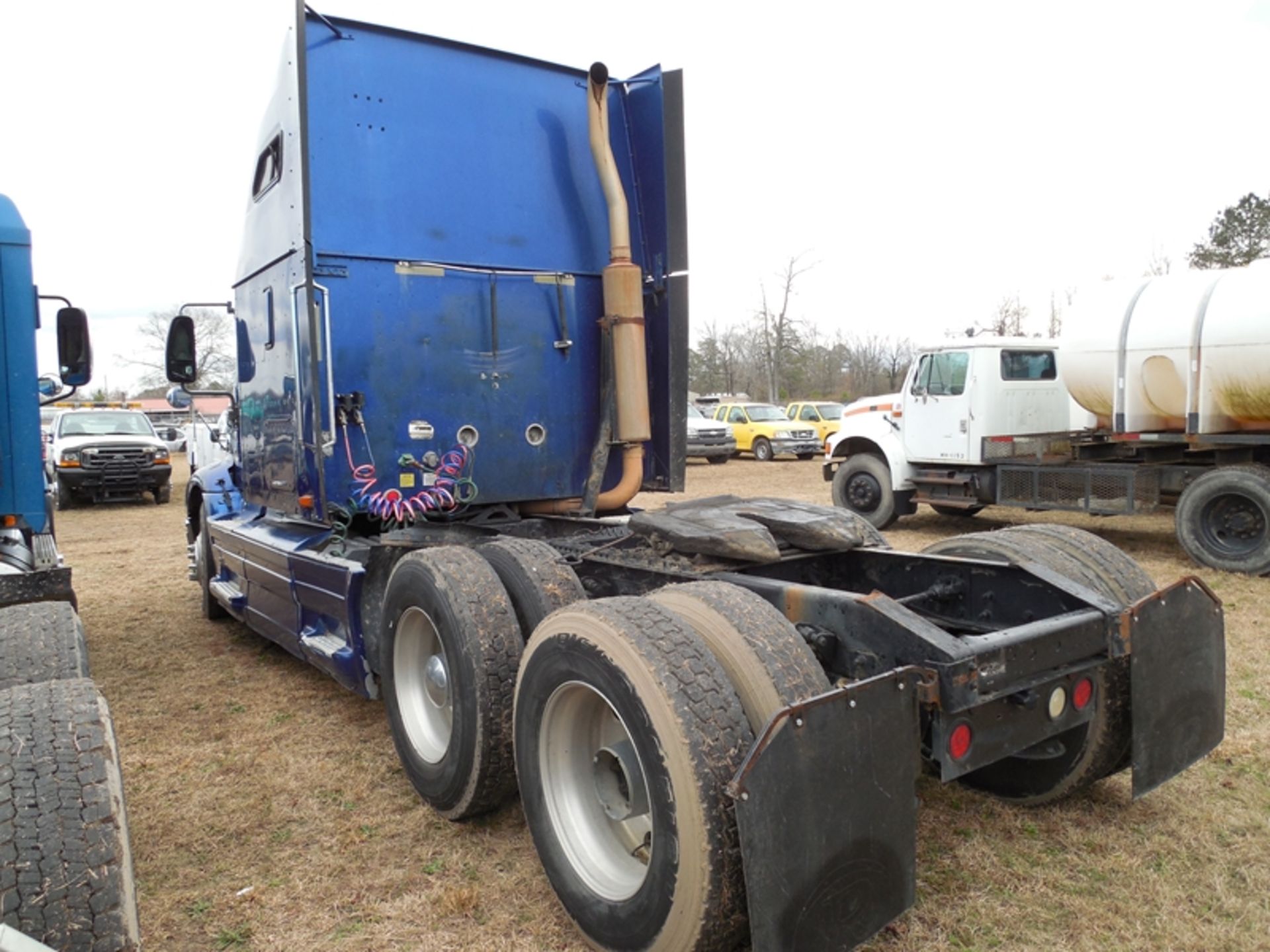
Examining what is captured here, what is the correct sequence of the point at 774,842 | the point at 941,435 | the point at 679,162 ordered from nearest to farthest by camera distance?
the point at 774,842
the point at 679,162
the point at 941,435

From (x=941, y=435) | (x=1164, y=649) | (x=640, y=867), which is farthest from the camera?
(x=941, y=435)

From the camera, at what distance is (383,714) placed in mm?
4926

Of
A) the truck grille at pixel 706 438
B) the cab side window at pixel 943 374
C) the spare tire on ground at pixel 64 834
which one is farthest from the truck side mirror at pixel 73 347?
the truck grille at pixel 706 438

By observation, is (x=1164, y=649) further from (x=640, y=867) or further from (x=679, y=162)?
(x=679, y=162)

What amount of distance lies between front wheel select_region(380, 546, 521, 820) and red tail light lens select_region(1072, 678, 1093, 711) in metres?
1.89

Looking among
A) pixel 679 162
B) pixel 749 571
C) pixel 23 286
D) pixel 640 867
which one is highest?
pixel 679 162

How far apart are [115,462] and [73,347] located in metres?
14.8

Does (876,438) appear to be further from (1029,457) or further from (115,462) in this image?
(115,462)

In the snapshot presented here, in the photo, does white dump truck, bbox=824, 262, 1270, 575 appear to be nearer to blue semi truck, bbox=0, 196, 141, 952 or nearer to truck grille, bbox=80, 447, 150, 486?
blue semi truck, bbox=0, 196, 141, 952

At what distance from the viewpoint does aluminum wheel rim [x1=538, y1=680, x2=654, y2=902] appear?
9.27ft

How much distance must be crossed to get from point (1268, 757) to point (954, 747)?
2398 millimetres

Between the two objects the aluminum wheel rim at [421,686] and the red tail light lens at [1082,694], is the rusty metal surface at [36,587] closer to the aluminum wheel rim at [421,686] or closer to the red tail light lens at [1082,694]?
the aluminum wheel rim at [421,686]

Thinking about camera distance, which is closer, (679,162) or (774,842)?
(774,842)

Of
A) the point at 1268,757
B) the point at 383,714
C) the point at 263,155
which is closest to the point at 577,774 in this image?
the point at 383,714
